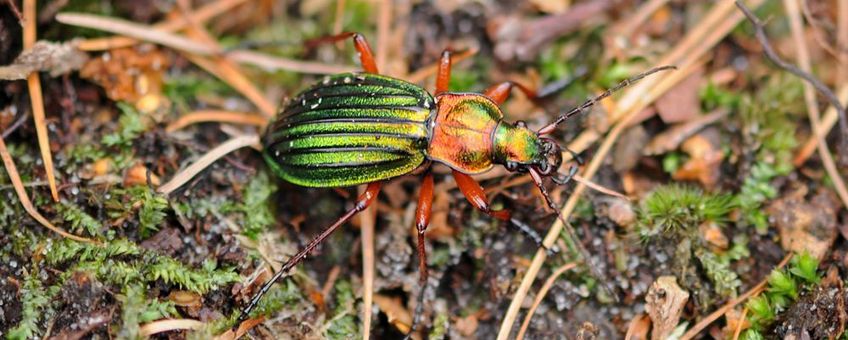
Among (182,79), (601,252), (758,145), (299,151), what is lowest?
(601,252)

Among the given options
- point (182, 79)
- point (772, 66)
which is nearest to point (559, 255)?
point (772, 66)

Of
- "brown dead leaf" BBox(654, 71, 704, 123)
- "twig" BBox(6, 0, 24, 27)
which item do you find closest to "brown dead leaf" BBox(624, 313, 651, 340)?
"brown dead leaf" BBox(654, 71, 704, 123)

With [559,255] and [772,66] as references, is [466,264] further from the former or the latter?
[772,66]

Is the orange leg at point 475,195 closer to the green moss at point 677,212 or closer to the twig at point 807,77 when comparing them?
the green moss at point 677,212

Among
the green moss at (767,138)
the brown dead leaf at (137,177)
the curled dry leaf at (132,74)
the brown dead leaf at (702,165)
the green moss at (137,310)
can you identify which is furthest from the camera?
the curled dry leaf at (132,74)

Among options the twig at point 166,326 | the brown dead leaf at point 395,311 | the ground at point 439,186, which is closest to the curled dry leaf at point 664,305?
the ground at point 439,186

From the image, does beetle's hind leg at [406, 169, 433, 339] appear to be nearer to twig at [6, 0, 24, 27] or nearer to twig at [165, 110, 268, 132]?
twig at [165, 110, 268, 132]
